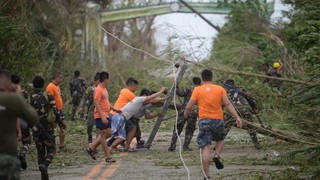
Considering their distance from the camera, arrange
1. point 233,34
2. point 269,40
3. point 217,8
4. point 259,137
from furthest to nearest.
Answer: point 217,8 < point 233,34 < point 269,40 < point 259,137

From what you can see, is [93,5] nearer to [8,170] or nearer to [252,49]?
[252,49]

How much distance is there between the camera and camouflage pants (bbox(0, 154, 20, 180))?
816cm

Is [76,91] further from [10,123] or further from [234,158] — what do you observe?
[10,123]

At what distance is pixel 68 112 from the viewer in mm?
29672

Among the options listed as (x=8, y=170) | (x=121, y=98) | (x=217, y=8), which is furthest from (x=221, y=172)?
(x=217, y=8)

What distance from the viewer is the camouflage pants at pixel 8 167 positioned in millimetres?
8164

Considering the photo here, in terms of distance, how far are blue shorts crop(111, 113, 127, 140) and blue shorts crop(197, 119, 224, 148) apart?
441 centimetres

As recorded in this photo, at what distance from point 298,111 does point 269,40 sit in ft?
60.8

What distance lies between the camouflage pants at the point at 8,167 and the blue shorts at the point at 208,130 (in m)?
4.63

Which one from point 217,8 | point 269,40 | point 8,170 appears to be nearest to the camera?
point 8,170

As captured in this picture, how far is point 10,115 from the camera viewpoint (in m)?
8.18

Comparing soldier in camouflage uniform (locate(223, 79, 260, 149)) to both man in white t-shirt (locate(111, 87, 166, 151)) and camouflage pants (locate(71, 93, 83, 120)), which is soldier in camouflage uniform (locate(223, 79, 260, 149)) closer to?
man in white t-shirt (locate(111, 87, 166, 151))

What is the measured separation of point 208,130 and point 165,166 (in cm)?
255

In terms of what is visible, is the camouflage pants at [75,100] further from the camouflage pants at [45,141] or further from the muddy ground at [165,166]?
the camouflage pants at [45,141]
